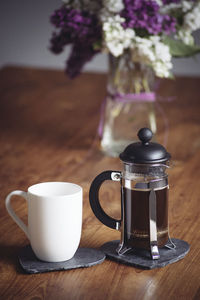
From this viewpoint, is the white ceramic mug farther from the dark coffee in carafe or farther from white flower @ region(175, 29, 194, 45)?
white flower @ region(175, 29, 194, 45)

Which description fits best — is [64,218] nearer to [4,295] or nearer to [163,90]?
[4,295]

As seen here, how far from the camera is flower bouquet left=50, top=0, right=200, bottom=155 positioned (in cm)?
173

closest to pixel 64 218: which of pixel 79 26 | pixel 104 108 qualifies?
pixel 79 26

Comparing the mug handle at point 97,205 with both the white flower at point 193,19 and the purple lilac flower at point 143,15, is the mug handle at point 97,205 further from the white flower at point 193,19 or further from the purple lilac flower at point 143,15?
the white flower at point 193,19

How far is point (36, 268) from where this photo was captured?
1.04 meters

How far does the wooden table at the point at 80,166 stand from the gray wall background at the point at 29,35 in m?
1.81

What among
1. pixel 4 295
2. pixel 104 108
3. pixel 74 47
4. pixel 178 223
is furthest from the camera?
pixel 104 108

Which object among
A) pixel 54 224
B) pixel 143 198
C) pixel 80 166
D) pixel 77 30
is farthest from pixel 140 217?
pixel 77 30

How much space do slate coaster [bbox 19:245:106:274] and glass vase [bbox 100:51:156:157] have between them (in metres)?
0.83

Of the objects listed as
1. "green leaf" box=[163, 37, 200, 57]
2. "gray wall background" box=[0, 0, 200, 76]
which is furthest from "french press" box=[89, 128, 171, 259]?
"gray wall background" box=[0, 0, 200, 76]

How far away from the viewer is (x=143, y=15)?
172 centimetres

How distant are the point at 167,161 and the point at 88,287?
0.27 m

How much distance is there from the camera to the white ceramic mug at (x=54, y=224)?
1026 mm

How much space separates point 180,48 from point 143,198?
2.94 feet
